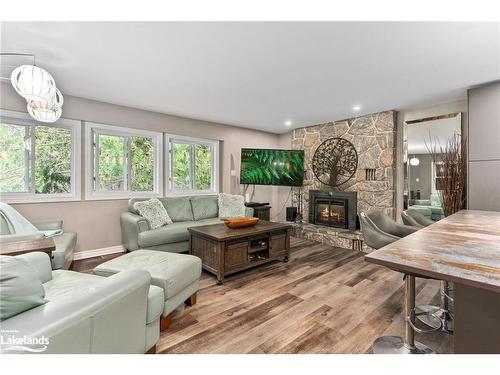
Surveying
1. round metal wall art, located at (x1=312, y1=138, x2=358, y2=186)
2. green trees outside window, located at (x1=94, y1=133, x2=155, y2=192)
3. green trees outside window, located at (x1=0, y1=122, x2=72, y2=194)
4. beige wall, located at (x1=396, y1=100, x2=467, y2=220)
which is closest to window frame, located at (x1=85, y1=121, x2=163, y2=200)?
green trees outside window, located at (x1=94, y1=133, x2=155, y2=192)

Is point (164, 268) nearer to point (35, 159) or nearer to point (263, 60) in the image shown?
point (263, 60)

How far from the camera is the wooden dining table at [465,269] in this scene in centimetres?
92

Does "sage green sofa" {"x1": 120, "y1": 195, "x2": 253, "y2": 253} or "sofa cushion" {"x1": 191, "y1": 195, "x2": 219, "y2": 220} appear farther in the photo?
"sofa cushion" {"x1": 191, "y1": 195, "x2": 219, "y2": 220}

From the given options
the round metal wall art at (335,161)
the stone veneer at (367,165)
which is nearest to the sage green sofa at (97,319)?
the stone veneer at (367,165)

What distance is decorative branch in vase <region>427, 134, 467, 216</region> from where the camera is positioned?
3.29 m

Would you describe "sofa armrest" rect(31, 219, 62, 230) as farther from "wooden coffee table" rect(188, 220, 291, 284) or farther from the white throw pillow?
the white throw pillow

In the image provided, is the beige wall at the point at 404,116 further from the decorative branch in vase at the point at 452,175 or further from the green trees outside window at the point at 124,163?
the green trees outside window at the point at 124,163

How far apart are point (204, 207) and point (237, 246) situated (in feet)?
5.62

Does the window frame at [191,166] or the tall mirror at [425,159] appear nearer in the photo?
the tall mirror at [425,159]

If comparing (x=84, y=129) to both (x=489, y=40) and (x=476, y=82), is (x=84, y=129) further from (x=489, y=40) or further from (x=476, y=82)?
(x=476, y=82)

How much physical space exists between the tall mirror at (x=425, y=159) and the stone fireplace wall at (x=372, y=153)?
0.22 metres

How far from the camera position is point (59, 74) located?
8.67ft

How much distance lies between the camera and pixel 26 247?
1.73 m
